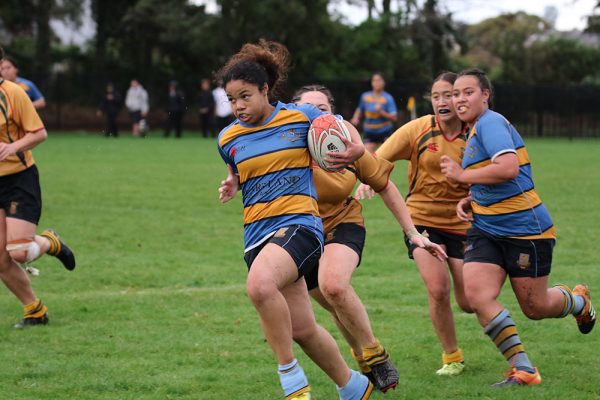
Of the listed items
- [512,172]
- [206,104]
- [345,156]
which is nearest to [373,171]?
[345,156]

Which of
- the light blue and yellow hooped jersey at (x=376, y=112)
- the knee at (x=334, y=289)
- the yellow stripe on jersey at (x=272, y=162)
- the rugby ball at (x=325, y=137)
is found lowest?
the light blue and yellow hooped jersey at (x=376, y=112)

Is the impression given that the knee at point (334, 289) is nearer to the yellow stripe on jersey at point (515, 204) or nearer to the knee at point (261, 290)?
the knee at point (261, 290)

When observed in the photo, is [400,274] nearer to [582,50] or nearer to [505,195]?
[505,195]

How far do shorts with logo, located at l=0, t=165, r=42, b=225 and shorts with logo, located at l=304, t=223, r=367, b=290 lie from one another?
2.68 meters

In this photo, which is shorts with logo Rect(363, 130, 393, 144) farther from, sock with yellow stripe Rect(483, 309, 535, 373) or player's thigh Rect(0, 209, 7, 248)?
sock with yellow stripe Rect(483, 309, 535, 373)

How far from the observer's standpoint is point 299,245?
16.3 ft

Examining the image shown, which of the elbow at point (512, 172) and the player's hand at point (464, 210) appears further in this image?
the player's hand at point (464, 210)

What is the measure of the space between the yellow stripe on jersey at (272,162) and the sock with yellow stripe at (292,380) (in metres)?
0.98

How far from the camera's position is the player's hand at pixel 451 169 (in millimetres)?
5770

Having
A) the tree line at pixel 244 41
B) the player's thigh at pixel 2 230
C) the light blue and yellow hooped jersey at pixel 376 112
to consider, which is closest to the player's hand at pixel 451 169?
the player's thigh at pixel 2 230

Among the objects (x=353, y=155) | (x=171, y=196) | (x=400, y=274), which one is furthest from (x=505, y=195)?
(x=171, y=196)

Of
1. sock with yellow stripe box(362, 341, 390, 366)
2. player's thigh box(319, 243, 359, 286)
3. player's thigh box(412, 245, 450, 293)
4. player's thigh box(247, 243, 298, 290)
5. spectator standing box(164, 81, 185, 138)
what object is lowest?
spectator standing box(164, 81, 185, 138)

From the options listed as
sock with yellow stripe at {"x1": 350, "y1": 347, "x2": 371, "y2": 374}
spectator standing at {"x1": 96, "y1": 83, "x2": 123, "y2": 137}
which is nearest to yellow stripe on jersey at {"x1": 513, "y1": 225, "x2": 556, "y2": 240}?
sock with yellow stripe at {"x1": 350, "y1": 347, "x2": 371, "y2": 374}

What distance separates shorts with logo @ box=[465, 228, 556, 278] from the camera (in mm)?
5816
